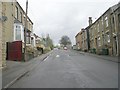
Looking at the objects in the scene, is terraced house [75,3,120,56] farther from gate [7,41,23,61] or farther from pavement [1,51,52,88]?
pavement [1,51,52,88]

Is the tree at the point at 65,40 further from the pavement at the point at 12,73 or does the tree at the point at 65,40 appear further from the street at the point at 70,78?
the street at the point at 70,78

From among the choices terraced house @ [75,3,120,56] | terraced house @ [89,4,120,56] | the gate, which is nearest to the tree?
terraced house @ [75,3,120,56]

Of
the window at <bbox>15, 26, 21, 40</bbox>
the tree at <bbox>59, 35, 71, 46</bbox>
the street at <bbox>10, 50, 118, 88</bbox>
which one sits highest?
the tree at <bbox>59, 35, 71, 46</bbox>

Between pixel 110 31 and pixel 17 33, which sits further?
pixel 110 31

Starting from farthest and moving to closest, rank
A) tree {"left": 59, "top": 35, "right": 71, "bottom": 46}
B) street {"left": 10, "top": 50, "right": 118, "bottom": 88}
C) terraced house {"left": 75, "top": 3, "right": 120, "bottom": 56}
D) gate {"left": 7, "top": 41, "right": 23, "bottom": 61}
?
tree {"left": 59, "top": 35, "right": 71, "bottom": 46}
terraced house {"left": 75, "top": 3, "right": 120, "bottom": 56}
gate {"left": 7, "top": 41, "right": 23, "bottom": 61}
street {"left": 10, "top": 50, "right": 118, "bottom": 88}

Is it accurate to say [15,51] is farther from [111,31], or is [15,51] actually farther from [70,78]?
[111,31]

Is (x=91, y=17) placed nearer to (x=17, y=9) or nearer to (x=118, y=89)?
(x=17, y=9)

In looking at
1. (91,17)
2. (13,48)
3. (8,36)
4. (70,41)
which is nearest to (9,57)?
(13,48)

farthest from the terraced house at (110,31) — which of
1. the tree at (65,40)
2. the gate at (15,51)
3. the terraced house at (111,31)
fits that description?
the tree at (65,40)

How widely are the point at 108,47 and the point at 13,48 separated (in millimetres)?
16709

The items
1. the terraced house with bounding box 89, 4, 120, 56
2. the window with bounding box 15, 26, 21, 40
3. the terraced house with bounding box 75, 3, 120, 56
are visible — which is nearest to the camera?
the terraced house with bounding box 75, 3, 120, 56

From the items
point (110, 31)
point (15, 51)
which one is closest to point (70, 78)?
point (15, 51)

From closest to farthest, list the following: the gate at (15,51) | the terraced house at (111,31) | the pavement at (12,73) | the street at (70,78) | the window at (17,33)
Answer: the street at (70,78)
the pavement at (12,73)
the gate at (15,51)
the terraced house at (111,31)
the window at (17,33)

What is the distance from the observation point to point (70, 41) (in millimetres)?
145000
